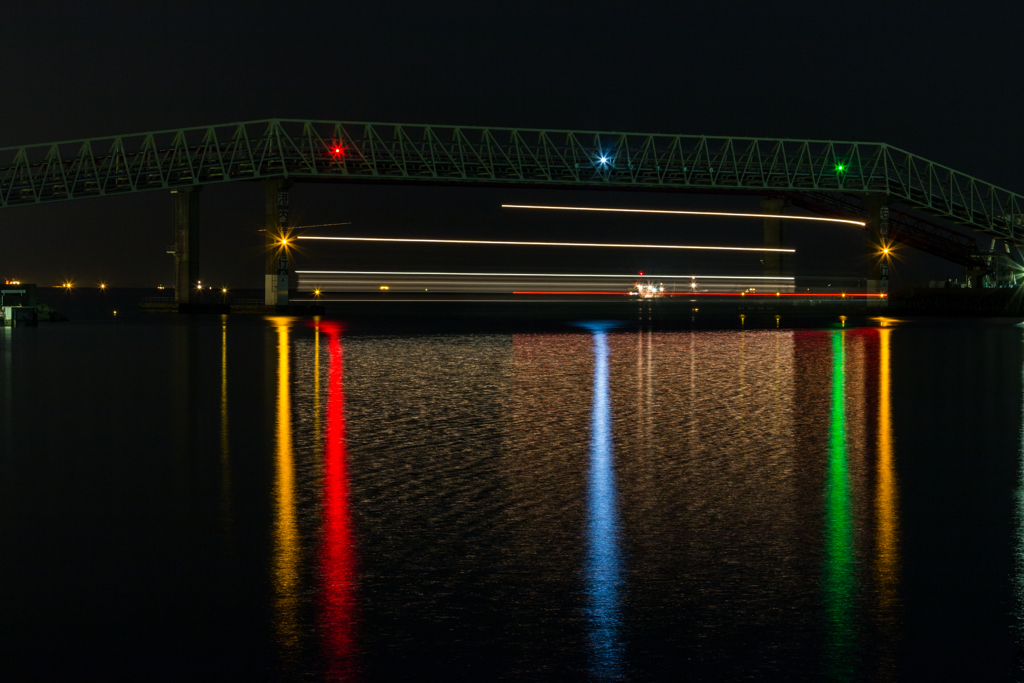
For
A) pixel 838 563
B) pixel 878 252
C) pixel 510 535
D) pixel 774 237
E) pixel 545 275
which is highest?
pixel 774 237

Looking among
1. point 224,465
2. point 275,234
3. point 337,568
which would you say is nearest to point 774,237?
point 275,234

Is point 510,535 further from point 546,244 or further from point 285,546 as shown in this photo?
point 546,244

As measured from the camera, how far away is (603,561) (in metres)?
8.66

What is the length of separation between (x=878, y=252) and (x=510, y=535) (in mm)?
90084

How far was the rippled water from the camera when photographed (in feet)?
21.8

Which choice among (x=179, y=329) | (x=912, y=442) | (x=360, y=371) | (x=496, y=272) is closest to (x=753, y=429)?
(x=912, y=442)

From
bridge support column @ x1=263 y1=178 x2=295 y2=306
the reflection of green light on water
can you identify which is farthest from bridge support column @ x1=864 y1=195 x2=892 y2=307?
the reflection of green light on water

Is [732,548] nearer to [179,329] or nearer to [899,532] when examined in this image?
[899,532]

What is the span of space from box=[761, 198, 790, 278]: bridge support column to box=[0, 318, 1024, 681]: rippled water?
80.7 m

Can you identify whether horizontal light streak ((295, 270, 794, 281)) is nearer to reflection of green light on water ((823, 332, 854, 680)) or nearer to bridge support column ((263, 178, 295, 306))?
bridge support column ((263, 178, 295, 306))

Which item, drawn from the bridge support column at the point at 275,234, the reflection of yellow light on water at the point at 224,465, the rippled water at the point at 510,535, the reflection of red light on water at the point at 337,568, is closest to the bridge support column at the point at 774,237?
the bridge support column at the point at 275,234

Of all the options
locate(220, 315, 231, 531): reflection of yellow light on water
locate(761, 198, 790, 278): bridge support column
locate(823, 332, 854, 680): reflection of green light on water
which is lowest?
locate(823, 332, 854, 680): reflection of green light on water

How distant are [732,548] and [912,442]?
296 inches

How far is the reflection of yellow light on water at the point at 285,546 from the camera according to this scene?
278 inches
